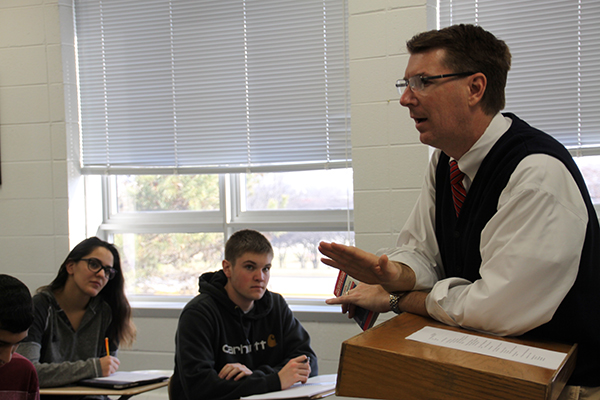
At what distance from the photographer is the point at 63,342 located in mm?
2443

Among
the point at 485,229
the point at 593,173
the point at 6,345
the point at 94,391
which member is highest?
the point at 593,173

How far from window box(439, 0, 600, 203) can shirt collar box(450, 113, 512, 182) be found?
1.54 meters

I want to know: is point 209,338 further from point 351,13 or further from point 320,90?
point 351,13

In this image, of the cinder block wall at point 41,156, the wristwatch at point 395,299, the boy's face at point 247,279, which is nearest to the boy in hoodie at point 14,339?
the boy's face at point 247,279

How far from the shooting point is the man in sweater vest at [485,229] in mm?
1024

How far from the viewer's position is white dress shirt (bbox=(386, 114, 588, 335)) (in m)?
1.02

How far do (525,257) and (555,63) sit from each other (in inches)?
77.5

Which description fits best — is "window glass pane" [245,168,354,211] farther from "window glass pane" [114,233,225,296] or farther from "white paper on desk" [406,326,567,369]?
"white paper on desk" [406,326,567,369]

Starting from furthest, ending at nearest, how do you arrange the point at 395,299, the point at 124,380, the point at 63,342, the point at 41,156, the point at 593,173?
the point at 41,156 < the point at 593,173 < the point at 63,342 < the point at 124,380 < the point at 395,299

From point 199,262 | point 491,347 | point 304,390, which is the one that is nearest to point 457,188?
point 491,347

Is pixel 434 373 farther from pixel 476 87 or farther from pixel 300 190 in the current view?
pixel 300 190

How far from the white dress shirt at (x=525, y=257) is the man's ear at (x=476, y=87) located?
0.26 m

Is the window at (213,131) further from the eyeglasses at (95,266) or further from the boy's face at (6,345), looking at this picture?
→ the boy's face at (6,345)

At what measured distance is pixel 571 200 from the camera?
3.50 ft
